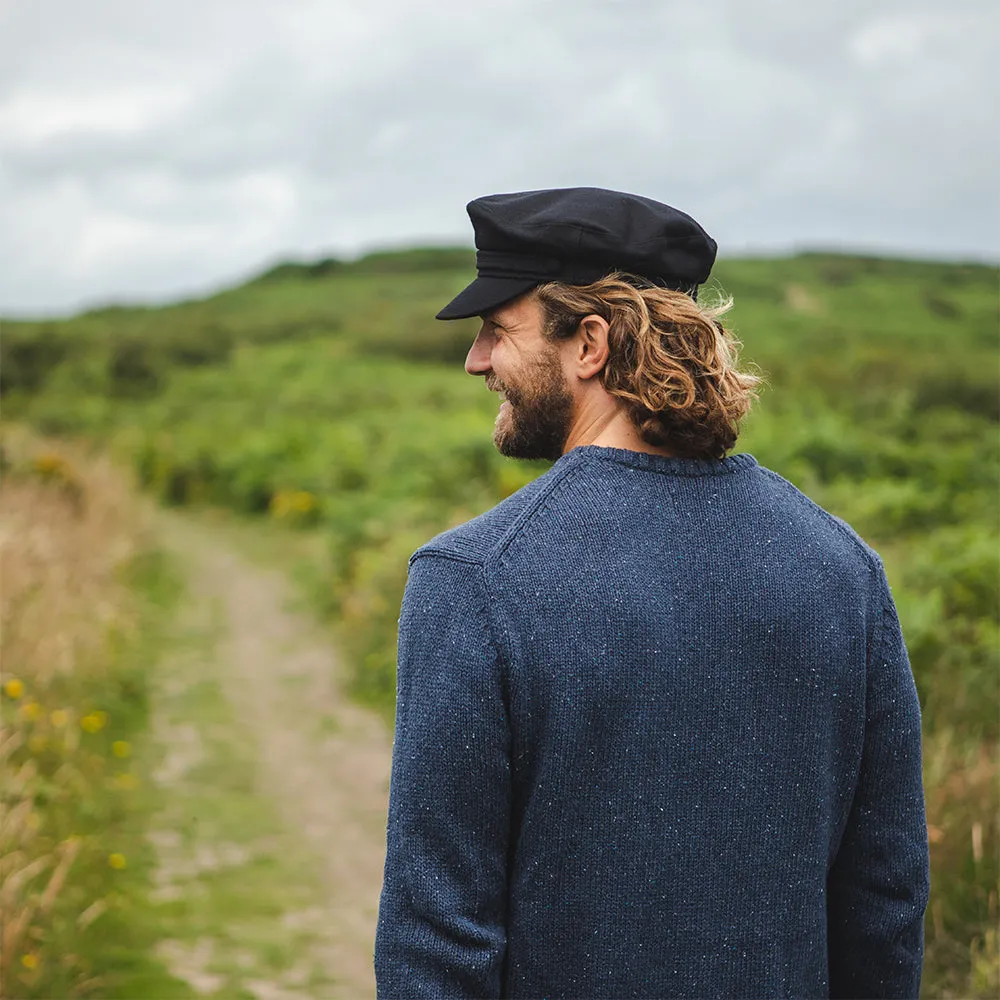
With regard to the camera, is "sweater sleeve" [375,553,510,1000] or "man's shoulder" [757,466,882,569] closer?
"sweater sleeve" [375,553,510,1000]

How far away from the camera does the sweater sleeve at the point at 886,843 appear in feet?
5.63

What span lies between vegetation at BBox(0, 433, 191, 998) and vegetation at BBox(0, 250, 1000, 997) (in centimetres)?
181

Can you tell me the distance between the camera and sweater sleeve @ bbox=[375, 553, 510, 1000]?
58.3 inches

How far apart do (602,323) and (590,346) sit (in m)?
0.04

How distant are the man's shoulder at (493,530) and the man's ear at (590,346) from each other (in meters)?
0.18

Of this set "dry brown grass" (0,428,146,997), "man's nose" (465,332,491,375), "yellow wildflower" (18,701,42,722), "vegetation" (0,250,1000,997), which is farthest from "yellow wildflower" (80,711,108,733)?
"man's nose" (465,332,491,375)

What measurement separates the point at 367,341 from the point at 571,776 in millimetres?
31889

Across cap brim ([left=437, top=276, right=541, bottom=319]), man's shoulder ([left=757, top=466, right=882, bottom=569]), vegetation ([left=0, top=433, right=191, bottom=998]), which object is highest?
cap brim ([left=437, top=276, right=541, bottom=319])

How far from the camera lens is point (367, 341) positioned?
32.7 metres

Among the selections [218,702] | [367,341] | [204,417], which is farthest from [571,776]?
[367,341]

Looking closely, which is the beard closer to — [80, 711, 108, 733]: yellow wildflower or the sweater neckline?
the sweater neckline

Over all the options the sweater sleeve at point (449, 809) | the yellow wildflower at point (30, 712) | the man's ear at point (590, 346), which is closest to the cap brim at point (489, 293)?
the man's ear at point (590, 346)

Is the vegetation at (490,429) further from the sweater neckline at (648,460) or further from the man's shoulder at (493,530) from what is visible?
the man's shoulder at (493,530)

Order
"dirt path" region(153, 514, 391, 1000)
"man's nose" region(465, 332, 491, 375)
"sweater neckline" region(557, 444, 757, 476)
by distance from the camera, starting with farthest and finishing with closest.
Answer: "dirt path" region(153, 514, 391, 1000) < "man's nose" region(465, 332, 491, 375) < "sweater neckline" region(557, 444, 757, 476)
